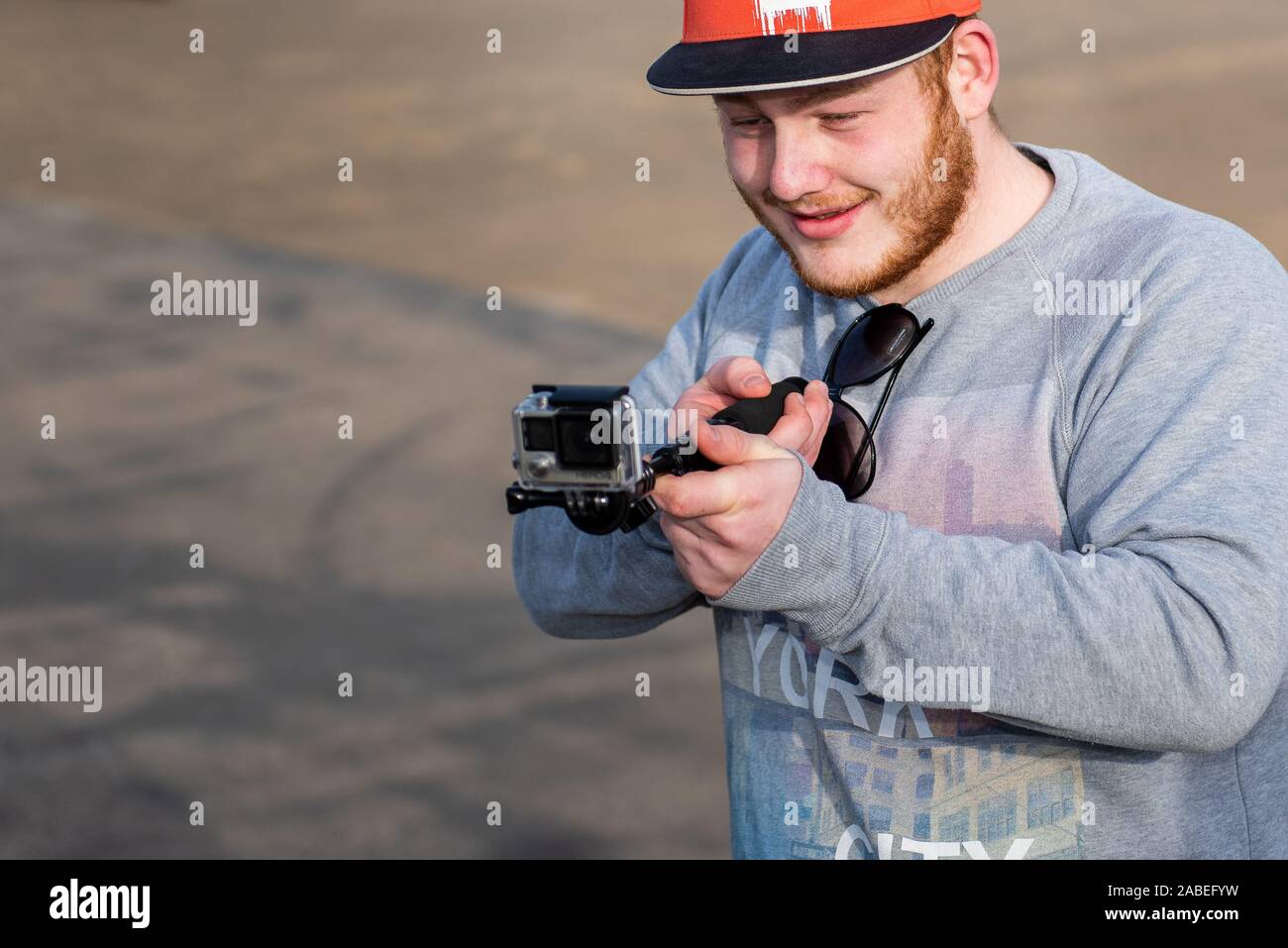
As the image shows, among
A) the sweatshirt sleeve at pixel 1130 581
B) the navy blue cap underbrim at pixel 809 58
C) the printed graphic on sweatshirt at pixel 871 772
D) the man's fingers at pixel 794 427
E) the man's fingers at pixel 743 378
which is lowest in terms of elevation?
the printed graphic on sweatshirt at pixel 871 772

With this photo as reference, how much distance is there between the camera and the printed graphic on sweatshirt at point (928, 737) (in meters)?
2.13

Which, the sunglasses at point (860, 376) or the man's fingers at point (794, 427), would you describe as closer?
the man's fingers at point (794, 427)

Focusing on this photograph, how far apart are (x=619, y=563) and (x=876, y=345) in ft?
1.82

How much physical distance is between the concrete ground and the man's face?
2.92 m

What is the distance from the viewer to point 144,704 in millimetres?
5484

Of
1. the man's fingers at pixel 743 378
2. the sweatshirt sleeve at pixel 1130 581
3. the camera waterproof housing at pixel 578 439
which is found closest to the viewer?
the camera waterproof housing at pixel 578 439

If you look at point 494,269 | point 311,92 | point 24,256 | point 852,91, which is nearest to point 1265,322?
point 852,91

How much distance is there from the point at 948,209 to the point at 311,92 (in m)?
11.8

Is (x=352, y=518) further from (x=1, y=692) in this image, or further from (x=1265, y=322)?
(x=1265, y=322)

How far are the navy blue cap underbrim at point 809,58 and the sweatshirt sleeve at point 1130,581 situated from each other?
1.94 feet

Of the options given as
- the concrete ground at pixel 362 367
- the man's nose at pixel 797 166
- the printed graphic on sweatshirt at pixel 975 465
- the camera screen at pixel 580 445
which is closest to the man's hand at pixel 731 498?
the camera screen at pixel 580 445

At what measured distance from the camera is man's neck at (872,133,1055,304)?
7.73 feet

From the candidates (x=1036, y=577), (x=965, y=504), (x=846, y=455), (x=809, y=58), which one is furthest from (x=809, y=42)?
(x=1036, y=577)

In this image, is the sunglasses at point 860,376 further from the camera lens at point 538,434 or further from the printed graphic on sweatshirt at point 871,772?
the camera lens at point 538,434
